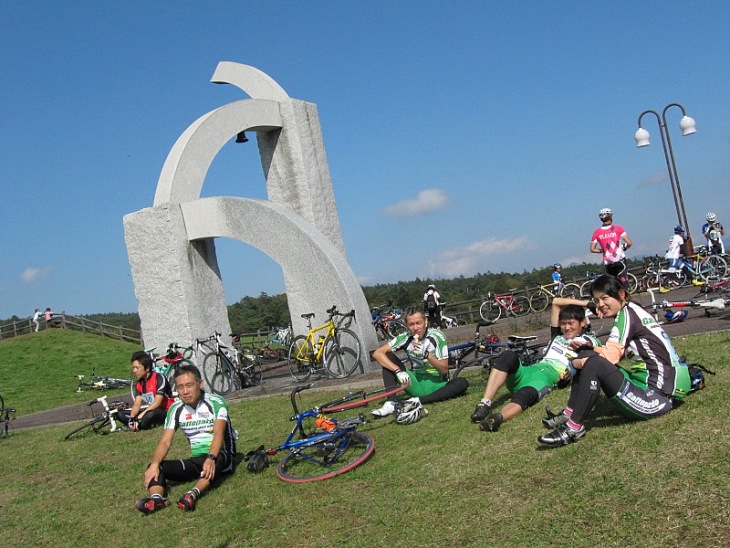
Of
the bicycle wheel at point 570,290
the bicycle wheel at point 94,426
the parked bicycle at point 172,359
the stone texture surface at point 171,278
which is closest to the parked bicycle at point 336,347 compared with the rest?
the parked bicycle at point 172,359

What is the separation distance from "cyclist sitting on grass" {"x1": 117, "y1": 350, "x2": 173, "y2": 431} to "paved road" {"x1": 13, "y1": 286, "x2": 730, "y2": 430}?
1.71 m

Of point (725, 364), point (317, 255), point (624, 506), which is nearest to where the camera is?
point (624, 506)

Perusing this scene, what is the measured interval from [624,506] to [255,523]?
2.57 meters

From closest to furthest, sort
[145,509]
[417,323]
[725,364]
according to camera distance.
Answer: [145,509] < [725,364] < [417,323]

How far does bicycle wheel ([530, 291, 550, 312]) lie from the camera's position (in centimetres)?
2330

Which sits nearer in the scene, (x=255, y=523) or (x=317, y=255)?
(x=255, y=523)

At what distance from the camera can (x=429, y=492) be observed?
16.0 feet

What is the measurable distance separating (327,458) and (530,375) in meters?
2.06

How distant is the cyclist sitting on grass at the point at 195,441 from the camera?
613 cm

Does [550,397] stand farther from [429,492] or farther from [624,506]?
[624,506]

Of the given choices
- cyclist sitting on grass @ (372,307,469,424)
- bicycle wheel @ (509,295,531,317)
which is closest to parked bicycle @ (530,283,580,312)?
bicycle wheel @ (509,295,531,317)

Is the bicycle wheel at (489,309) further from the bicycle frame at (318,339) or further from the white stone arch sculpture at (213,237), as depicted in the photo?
the bicycle frame at (318,339)

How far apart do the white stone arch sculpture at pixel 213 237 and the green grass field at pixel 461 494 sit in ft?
15.6

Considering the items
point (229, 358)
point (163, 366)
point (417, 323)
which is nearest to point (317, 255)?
point (229, 358)
